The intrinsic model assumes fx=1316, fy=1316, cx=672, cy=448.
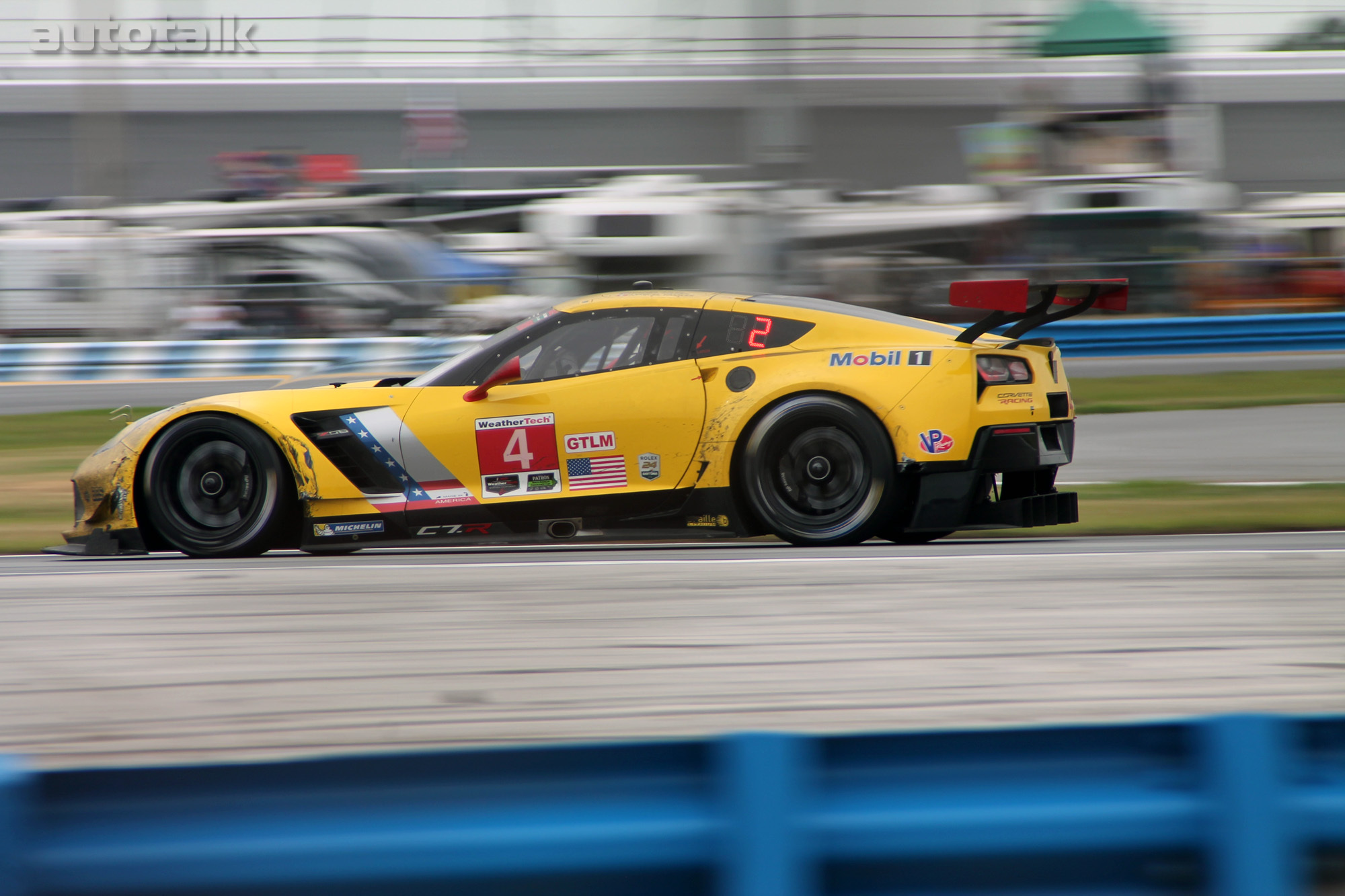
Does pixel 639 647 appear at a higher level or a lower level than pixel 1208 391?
lower

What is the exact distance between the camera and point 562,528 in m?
5.51

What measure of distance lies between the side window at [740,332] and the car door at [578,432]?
73 millimetres

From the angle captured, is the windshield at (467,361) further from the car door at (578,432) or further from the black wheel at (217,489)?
the black wheel at (217,489)

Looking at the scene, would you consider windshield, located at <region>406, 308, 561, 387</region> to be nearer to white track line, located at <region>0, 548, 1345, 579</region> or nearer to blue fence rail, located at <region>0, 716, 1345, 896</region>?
white track line, located at <region>0, 548, 1345, 579</region>

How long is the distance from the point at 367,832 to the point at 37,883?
1.41ft

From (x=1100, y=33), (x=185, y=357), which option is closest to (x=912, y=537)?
(x=185, y=357)

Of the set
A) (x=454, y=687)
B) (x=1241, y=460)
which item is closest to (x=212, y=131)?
(x=1241, y=460)

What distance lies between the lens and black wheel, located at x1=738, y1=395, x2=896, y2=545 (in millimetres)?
5375

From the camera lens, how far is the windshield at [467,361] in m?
5.63

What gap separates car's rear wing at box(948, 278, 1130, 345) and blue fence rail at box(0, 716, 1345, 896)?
336 centimetres

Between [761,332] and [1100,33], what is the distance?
15214 millimetres

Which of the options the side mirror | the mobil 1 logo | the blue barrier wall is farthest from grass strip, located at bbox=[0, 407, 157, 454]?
the blue barrier wall

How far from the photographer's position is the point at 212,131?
31.2 meters

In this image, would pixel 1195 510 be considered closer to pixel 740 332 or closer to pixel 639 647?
pixel 740 332
